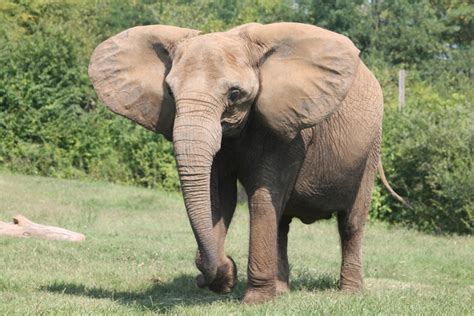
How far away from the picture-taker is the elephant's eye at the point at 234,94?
6746mm

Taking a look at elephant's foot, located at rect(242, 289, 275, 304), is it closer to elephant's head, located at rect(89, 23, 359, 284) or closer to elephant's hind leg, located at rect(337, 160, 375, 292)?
elephant's head, located at rect(89, 23, 359, 284)

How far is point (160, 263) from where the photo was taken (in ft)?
35.9

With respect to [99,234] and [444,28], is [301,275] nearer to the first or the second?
[99,234]

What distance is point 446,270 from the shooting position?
12180mm

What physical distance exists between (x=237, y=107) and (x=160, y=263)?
4443 millimetres

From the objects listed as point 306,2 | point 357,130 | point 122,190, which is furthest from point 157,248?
point 306,2

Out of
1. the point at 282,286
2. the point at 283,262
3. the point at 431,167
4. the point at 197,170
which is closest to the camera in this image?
the point at 197,170

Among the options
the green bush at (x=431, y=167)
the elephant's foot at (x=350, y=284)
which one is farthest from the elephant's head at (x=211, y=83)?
the green bush at (x=431, y=167)

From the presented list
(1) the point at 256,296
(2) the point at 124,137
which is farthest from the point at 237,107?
(2) the point at 124,137

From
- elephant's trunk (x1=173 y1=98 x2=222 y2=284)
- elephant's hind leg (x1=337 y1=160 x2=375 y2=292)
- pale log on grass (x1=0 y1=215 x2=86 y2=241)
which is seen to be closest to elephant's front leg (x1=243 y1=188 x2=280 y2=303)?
elephant's trunk (x1=173 y1=98 x2=222 y2=284)

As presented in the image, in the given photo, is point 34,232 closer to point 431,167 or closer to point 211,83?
point 211,83

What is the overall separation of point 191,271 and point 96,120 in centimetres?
1261

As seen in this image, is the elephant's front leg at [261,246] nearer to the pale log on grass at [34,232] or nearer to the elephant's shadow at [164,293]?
the elephant's shadow at [164,293]

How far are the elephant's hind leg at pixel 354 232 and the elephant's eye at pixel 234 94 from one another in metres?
2.51
